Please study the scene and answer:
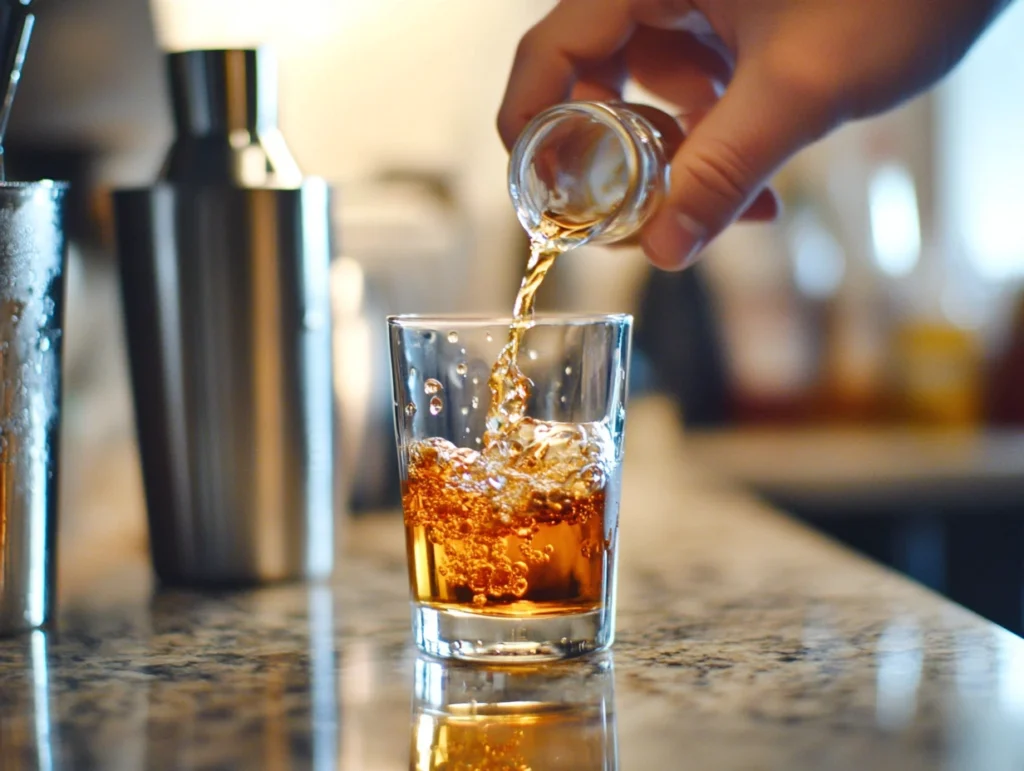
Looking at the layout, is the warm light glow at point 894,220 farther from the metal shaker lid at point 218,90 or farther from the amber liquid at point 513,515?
the amber liquid at point 513,515

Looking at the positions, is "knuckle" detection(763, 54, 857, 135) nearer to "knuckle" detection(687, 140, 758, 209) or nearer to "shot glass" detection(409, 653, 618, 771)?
"knuckle" detection(687, 140, 758, 209)

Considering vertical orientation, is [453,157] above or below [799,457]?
above

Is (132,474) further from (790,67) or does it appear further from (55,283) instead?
(790,67)

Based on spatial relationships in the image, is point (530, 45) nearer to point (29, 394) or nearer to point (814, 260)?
point (29, 394)

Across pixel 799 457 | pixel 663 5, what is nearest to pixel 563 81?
pixel 663 5

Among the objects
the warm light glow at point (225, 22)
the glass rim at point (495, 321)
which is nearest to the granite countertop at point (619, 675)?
the glass rim at point (495, 321)

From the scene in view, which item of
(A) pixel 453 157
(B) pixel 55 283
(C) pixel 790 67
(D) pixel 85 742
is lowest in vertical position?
(D) pixel 85 742

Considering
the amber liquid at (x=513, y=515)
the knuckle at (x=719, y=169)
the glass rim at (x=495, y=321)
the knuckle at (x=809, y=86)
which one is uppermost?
the knuckle at (x=809, y=86)
